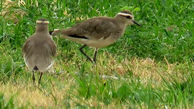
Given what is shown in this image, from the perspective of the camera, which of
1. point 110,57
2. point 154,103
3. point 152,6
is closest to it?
point 154,103

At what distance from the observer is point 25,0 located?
13.3m

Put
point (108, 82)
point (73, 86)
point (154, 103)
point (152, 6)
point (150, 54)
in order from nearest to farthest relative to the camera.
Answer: point (154, 103)
point (108, 82)
point (73, 86)
point (150, 54)
point (152, 6)

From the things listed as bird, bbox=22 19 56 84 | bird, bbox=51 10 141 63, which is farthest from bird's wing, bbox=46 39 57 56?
bird, bbox=51 10 141 63

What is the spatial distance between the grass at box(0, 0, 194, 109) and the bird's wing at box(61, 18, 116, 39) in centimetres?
35

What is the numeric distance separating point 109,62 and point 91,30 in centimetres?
74

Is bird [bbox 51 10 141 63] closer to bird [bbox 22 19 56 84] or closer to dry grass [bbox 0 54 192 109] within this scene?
dry grass [bbox 0 54 192 109]

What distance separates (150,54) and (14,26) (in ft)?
8.95

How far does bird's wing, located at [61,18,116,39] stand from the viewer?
426 inches

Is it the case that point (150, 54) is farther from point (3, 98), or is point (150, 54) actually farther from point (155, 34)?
point (3, 98)

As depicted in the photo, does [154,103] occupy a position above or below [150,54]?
above

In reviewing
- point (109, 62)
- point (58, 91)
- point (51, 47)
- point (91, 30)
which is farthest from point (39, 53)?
point (91, 30)

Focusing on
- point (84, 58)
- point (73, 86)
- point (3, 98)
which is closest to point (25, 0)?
point (84, 58)

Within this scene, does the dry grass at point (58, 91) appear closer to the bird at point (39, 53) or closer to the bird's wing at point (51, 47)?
the bird at point (39, 53)

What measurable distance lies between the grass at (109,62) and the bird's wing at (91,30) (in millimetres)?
352
